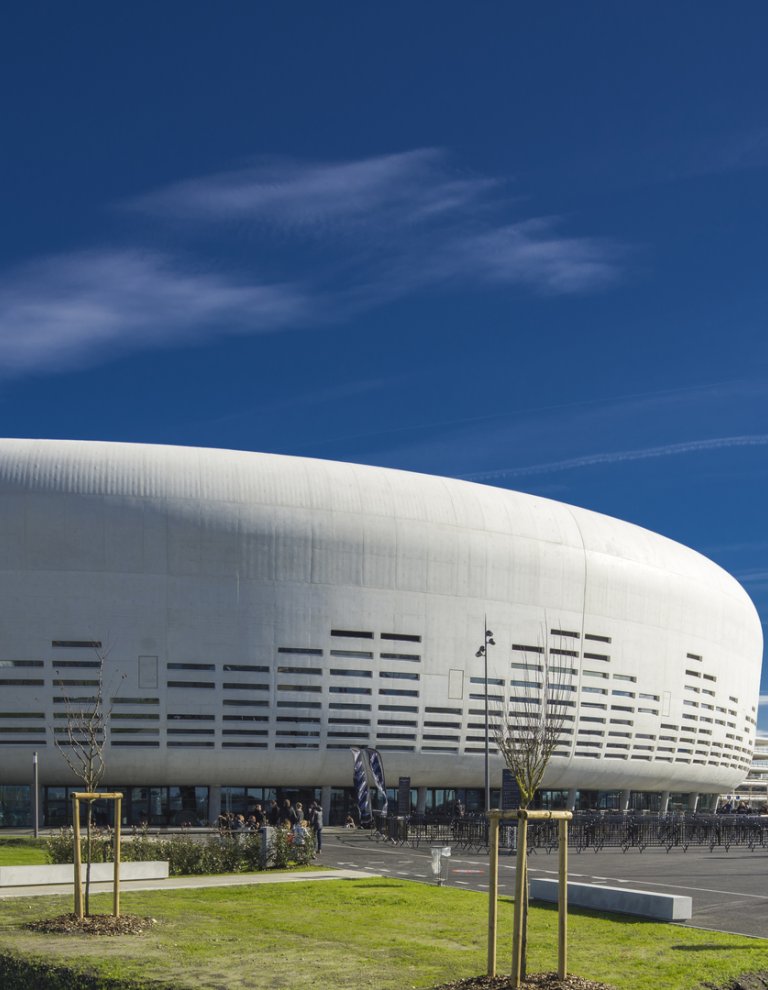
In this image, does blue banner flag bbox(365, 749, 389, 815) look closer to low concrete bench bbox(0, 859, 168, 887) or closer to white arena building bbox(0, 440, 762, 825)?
white arena building bbox(0, 440, 762, 825)

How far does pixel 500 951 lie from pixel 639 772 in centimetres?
4992

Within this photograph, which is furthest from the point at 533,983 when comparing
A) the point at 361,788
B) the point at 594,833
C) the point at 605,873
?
the point at 361,788

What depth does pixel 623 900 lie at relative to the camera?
18078 mm

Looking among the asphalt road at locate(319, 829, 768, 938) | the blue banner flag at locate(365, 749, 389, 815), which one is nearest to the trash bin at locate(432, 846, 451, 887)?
the asphalt road at locate(319, 829, 768, 938)

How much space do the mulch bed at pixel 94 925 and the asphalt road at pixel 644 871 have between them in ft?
25.8

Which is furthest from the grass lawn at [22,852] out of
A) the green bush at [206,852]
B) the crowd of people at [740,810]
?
the crowd of people at [740,810]

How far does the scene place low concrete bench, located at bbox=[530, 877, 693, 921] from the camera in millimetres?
17297

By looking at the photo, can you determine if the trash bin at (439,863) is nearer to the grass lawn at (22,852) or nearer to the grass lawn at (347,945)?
the grass lawn at (347,945)

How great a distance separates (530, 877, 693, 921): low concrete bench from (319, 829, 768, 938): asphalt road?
433 millimetres

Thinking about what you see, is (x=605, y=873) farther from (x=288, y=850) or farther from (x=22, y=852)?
(x=22, y=852)

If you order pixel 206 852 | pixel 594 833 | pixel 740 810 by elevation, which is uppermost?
pixel 206 852

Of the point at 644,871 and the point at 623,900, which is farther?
the point at 644,871

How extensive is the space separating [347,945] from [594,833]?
24967mm

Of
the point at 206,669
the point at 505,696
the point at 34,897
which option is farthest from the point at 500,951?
the point at 505,696
